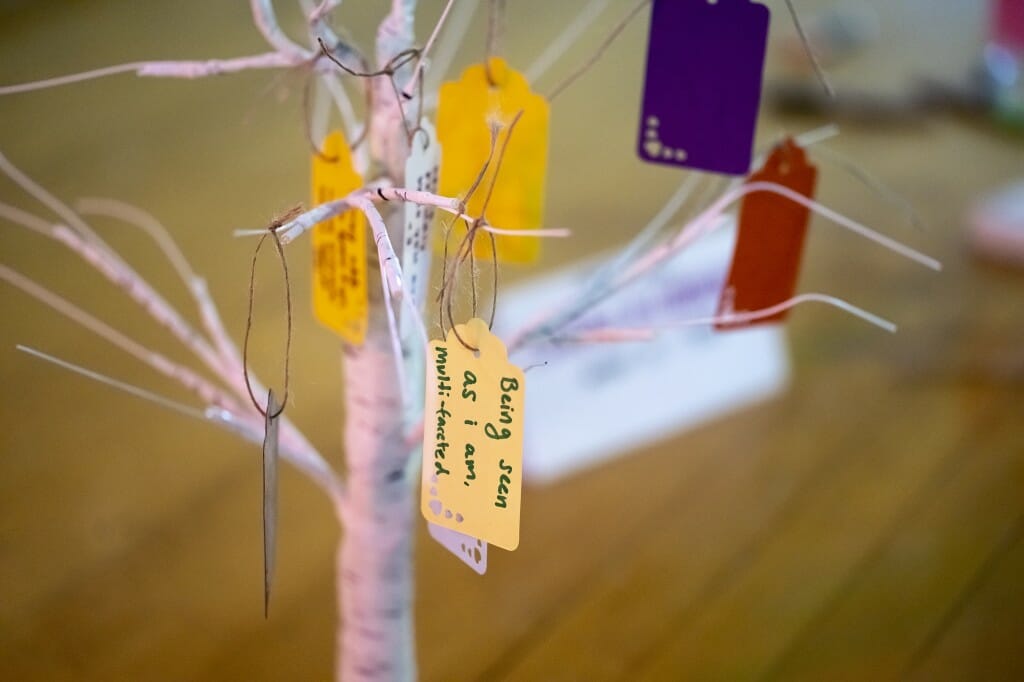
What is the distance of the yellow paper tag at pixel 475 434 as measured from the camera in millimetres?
383

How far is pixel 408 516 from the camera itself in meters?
0.55

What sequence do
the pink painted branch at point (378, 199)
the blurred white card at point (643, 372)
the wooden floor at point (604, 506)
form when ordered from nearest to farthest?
the pink painted branch at point (378, 199)
the wooden floor at point (604, 506)
the blurred white card at point (643, 372)

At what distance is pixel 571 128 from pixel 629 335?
3.37 feet

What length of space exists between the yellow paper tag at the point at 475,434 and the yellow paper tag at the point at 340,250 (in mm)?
113

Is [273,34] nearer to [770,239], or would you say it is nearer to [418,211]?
[418,211]

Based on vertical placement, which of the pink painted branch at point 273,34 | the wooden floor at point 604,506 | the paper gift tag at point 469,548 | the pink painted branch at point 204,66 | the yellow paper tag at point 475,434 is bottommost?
the wooden floor at point 604,506

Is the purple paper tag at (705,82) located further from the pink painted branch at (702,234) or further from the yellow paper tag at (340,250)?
the yellow paper tag at (340,250)

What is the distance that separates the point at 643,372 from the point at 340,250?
53cm

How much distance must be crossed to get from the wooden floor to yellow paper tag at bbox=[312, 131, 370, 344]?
0.04 metres

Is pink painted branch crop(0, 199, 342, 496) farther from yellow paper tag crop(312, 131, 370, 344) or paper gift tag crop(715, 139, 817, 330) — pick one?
paper gift tag crop(715, 139, 817, 330)

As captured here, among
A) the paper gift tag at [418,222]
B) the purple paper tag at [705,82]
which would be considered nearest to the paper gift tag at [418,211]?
the paper gift tag at [418,222]

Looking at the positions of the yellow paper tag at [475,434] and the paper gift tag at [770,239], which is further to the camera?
the paper gift tag at [770,239]

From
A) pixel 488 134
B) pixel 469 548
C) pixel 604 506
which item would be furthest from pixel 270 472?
pixel 604 506

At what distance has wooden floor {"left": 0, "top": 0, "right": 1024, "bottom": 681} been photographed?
2.35 ft
